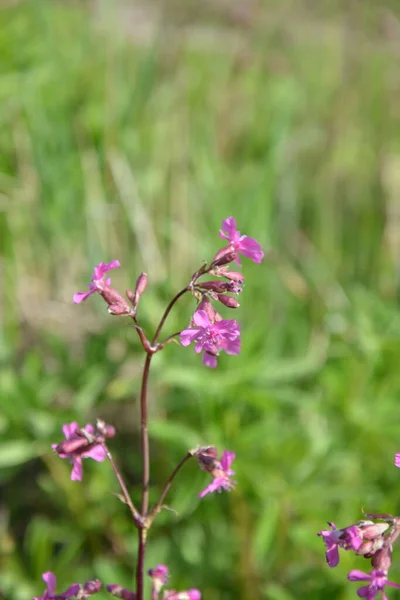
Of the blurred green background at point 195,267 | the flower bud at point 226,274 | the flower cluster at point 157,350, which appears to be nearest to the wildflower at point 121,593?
the flower cluster at point 157,350

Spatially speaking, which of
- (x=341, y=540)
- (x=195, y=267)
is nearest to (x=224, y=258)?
(x=341, y=540)

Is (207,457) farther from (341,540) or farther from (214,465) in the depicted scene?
(341,540)

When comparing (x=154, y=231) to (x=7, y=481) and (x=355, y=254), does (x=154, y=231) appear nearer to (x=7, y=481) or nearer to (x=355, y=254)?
(x=355, y=254)

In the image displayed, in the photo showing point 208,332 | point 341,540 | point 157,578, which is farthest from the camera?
point 157,578

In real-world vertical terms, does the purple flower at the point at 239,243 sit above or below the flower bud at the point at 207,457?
above

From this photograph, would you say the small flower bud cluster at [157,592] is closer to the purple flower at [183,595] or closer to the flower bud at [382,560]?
the purple flower at [183,595]

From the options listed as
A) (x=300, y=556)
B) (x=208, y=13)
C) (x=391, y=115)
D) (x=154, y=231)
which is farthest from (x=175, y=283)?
(x=391, y=115)
